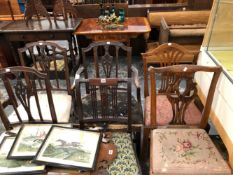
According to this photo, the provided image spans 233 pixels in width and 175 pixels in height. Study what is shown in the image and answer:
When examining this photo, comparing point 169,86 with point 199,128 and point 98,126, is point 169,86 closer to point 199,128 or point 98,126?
point 199,128

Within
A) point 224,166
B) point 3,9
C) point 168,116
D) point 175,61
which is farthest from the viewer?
point 3,9

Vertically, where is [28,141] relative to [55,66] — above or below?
below

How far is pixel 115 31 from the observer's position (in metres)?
2.62

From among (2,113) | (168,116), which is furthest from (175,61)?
(2,113)

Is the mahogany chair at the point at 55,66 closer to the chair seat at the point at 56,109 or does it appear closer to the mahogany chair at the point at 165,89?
the chair seat at the point at 56,109

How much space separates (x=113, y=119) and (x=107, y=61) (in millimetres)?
Result: 579

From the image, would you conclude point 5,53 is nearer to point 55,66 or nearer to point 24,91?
point 55,66

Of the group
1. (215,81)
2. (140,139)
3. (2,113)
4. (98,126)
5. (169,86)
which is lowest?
(140,139)

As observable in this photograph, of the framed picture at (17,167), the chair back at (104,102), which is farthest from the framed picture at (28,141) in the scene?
the chair back at (104,102)

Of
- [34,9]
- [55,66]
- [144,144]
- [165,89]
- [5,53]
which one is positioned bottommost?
[144,144]

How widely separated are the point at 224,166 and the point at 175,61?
0.83 meters

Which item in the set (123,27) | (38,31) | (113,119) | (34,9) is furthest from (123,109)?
(34,9)

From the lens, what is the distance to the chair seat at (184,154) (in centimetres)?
112

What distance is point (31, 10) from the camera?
2.71 m
